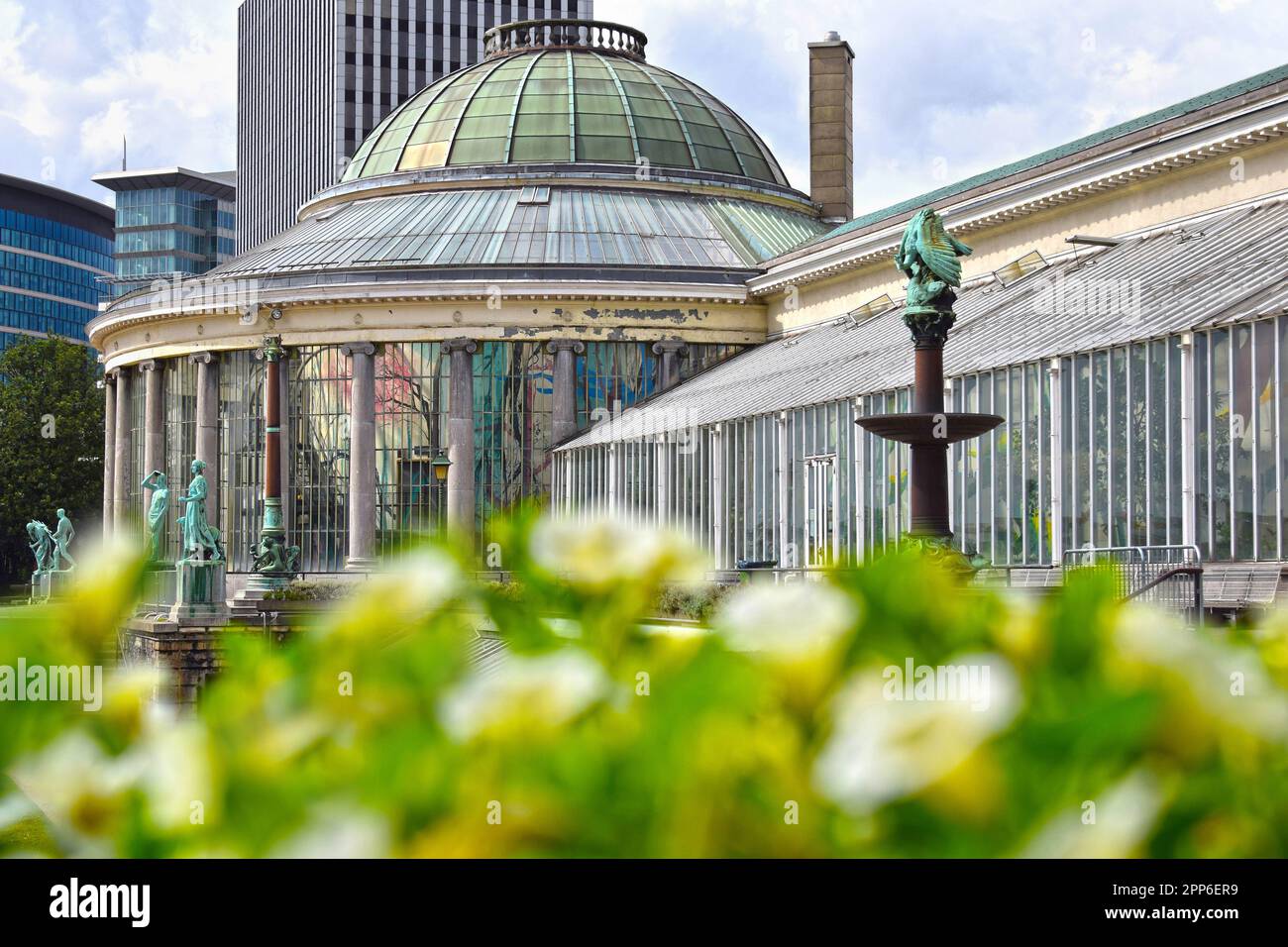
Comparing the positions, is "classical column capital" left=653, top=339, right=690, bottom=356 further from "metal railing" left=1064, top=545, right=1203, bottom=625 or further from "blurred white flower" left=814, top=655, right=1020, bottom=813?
"blurred white flower" left=814, top=655, right=1020, bottom=813

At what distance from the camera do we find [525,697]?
1.93 m

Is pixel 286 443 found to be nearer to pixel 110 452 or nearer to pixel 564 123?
pixel 110 452

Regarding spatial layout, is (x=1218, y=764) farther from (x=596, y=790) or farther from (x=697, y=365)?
(x=697, y=365)

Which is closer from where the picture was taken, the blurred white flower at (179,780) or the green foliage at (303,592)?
the blurred white flower at (179,780)

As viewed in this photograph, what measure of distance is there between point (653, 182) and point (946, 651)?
53.7 metres

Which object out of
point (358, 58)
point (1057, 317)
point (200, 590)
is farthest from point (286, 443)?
point (358, 58)

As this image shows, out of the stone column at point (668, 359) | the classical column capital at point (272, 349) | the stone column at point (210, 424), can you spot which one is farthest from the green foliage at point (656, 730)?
the stone column at point (210, 424)

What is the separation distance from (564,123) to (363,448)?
14031 millimetres

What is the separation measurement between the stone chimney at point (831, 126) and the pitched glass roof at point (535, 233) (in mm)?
3828

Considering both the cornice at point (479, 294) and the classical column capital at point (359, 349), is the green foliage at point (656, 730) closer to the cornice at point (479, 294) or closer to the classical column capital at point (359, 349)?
the cornice at point (479, 294)

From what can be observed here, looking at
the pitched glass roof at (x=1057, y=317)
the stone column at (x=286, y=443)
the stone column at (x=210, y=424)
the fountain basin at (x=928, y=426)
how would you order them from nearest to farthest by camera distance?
1. the fountain basin at (x=928, y=426)
2. the pitched glass roof at (x=1057, y=317)
3. the stone column at (x=286, y=443)
4. the stone column at (x=210, y=424)

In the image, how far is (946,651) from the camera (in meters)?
2.21

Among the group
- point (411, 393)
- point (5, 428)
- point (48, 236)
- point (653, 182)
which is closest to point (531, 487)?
point (411, 393)

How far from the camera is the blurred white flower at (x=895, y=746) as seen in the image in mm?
1745
